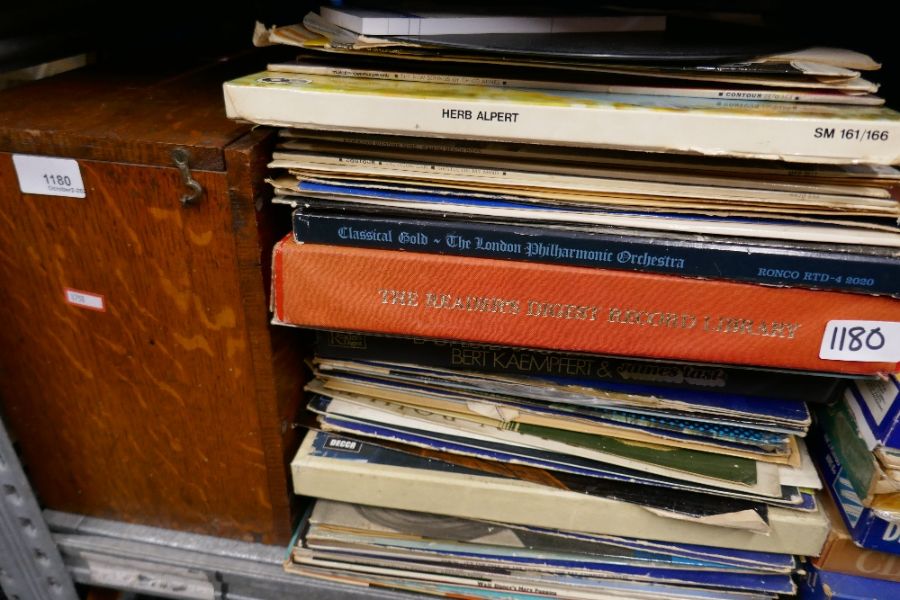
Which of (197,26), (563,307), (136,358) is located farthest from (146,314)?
(197,26)

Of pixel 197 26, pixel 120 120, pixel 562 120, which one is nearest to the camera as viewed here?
pixel 562 120

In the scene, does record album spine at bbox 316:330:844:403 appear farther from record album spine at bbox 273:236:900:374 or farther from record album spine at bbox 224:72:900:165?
record album spine at bbox 224:72:900:165

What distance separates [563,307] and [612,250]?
0.07m

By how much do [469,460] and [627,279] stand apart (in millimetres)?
296

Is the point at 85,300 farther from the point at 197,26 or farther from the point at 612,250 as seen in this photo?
the point at 197,26

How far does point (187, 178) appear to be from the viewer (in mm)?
553

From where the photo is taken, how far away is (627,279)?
0.54 metres

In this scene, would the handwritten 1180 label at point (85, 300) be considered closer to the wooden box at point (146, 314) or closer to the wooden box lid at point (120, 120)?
the wooden box at point (146, 314)

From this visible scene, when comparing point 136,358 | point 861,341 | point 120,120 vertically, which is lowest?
point 136,358

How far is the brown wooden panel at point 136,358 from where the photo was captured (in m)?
0.59

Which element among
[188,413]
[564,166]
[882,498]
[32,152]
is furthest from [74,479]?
[882,498]

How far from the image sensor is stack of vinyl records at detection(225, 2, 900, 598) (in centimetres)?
51

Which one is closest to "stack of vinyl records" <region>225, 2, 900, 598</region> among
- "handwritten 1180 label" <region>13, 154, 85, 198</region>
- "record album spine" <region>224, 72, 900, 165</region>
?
"record album spine" <region>224, 72, 900, 165</region>

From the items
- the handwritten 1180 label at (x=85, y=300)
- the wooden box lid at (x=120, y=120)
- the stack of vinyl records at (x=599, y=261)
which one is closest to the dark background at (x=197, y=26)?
the wooden box lid at (x=120, y=120)
